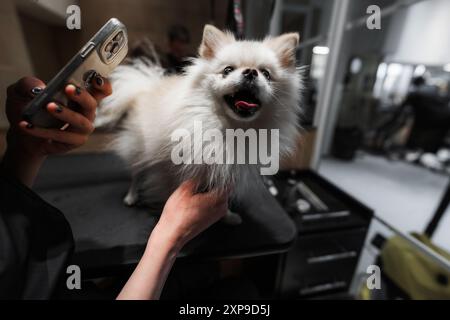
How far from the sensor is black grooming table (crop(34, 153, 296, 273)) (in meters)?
0.61

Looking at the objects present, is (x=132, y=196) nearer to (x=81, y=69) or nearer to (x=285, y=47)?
(x=81, y=69)

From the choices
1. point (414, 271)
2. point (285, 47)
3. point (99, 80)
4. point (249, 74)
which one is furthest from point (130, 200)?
point (414, 271)

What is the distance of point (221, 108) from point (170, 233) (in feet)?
1.07

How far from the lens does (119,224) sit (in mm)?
697

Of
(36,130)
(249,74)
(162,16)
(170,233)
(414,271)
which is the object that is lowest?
(414,271)

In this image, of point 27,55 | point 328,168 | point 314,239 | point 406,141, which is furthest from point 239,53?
point 406,141

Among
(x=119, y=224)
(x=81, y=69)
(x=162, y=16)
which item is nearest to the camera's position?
(x=81, y=69)

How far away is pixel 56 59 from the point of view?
0.55 meters

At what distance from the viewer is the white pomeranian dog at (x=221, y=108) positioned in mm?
581

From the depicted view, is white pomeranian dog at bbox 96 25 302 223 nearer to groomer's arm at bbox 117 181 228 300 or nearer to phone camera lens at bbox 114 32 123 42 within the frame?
groomer's arm at bbox 117 181 228 300

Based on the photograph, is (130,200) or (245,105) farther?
(130,200)

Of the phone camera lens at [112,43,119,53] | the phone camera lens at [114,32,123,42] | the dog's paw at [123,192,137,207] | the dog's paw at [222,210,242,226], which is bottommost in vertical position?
the dog's paw at [222,210,242,226]

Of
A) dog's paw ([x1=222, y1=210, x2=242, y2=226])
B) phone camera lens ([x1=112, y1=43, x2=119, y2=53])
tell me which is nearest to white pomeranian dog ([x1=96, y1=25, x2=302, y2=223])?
dog's paw ([x1=222, y1=210, x2=242, y2=226])

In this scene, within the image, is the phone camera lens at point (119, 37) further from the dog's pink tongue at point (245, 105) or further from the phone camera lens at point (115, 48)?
the dog's pink tongue at point (245, 105)
